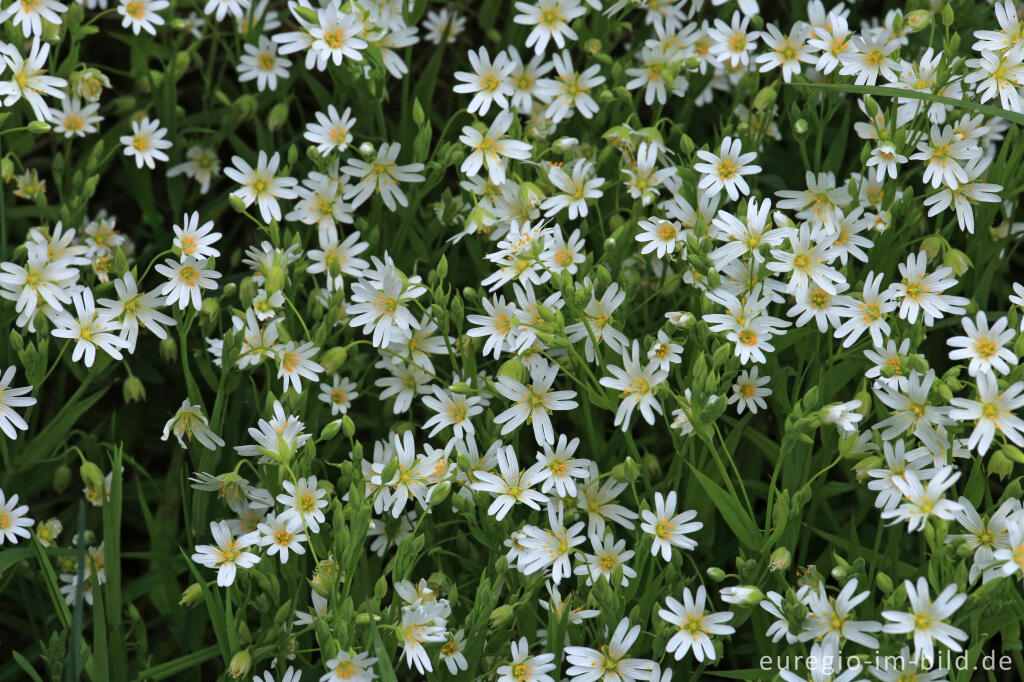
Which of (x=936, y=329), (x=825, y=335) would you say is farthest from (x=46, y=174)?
(x=936, y=329)

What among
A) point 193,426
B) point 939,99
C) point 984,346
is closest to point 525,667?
point 193,426

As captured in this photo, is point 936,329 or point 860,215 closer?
point 860,215

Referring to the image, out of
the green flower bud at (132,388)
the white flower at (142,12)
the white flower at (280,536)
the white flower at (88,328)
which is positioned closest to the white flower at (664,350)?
the white flower at (280,536)

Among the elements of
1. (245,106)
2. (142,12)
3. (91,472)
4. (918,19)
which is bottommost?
(91,472)

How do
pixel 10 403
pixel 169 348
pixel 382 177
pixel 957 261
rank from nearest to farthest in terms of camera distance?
pixel 10 403, pixel 957 261, pixel 169 348, pixel 382 177

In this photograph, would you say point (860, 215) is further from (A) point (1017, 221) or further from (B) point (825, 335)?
(A) point (1017, 221)

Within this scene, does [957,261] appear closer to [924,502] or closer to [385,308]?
[924,502]

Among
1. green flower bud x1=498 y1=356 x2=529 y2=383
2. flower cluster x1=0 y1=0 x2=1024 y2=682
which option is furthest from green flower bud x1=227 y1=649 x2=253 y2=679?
green flower bud x1=498 y1=356 x2=529 y2=383

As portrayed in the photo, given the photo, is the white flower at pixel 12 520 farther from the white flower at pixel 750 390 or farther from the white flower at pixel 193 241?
the white flower at pixel 750 390
